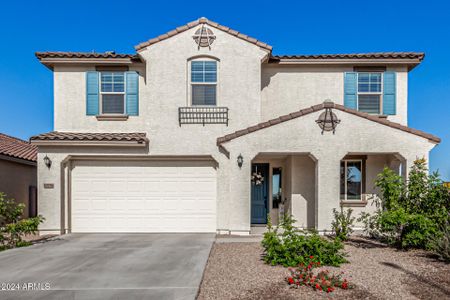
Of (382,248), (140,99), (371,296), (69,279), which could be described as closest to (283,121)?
(382,248)

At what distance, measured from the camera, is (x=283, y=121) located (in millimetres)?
10523

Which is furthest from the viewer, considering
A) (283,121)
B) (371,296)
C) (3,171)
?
(3,171)

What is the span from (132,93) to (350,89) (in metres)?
8.29

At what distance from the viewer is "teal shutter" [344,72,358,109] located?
1221cm

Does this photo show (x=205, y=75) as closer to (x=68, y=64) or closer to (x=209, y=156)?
(x=209, y=156)

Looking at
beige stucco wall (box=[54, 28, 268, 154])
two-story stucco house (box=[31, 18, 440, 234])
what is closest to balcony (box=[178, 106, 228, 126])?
two-story stucco house (box=[31, 18, 440, 234])

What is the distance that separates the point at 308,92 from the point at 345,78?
1475 mm

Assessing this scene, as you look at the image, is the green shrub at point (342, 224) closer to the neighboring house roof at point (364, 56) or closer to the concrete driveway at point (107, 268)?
the concrete driveway at point (107, 268)

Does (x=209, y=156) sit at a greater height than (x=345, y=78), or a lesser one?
lesser

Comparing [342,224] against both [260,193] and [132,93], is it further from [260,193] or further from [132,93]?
[132,93]

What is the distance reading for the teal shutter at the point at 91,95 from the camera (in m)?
12.0

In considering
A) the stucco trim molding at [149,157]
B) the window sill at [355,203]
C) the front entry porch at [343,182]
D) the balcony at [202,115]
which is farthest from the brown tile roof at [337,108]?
the window sill at [355,203]

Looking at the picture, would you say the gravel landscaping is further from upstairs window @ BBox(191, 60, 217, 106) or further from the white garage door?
upstairs window @ BBox(191, 60, 217, 106)

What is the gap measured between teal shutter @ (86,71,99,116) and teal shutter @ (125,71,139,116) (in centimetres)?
118
